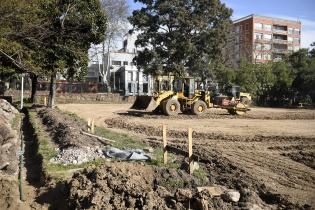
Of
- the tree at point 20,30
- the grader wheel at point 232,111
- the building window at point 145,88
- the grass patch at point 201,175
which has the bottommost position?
the grass patch at point 201,175

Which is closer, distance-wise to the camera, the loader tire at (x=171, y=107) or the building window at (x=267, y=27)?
the loader tire at (x=171, y=107)

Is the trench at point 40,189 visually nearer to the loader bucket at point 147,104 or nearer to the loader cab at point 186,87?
the loader bucket at point 147,104

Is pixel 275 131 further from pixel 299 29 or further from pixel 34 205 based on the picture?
pixel 299 29

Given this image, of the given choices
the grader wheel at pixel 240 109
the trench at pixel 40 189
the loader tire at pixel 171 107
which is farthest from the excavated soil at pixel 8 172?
the grader wheel at pixel 240 109

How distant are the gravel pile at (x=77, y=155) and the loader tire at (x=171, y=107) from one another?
47.8 ft

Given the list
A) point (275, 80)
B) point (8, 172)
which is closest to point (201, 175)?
point (8, 172)

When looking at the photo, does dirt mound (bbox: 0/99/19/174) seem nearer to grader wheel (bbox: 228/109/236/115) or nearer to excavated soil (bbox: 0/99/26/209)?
excavated soil (bbox: 0/99/26/209)

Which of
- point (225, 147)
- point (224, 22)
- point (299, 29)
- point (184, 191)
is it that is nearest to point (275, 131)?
point (225, 147)

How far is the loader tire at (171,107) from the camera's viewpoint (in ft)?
88.3

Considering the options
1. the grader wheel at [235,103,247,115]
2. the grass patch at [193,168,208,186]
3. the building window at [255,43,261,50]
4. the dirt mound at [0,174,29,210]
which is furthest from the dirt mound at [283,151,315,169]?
the building window at [255,43,261,50]

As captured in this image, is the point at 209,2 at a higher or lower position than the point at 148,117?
higher

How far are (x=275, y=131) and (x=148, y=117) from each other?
8581 mm

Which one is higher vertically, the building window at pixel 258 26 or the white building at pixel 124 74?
the building window at pixel 258 26

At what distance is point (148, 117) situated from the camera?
26.8m
